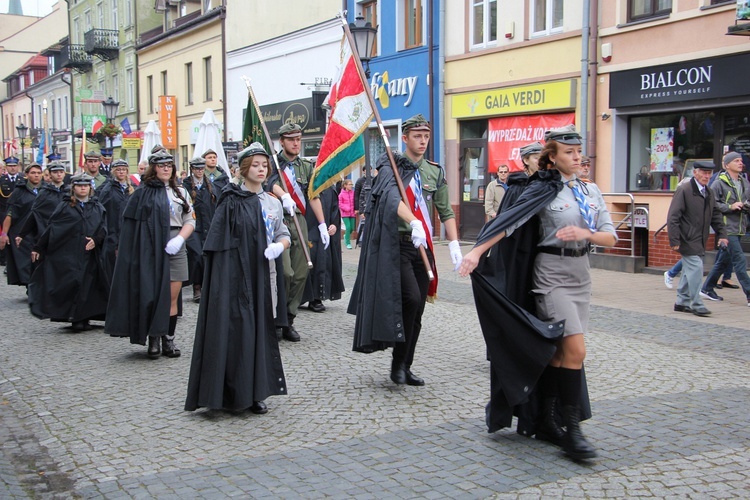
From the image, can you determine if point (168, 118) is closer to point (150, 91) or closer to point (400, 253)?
point (150, 91)

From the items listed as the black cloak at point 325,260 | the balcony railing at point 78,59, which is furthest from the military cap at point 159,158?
the balcony railing at point 78,59

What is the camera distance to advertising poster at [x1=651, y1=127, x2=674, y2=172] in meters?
15.4

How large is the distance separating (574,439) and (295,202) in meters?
5.18

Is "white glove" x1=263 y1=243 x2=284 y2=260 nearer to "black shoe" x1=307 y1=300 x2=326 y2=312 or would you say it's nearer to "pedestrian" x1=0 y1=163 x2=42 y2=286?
"black shoe" x1=307 y1=300 x2=326 y2=312

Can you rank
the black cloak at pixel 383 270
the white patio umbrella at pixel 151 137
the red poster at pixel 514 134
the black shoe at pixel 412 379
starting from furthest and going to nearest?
1. the white patio umbrella at pixel 151 137
2. the red poster at pixel 514 134
3. the black shoe at pixel 412 379
4. the black cloak at pixel 383 270

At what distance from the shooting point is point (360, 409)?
6.06 m

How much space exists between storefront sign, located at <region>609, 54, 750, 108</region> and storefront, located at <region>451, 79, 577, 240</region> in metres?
1.32

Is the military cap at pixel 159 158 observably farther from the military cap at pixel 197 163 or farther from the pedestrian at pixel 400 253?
the military cap at pixel 197 163

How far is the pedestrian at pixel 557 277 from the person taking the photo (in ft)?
15.9

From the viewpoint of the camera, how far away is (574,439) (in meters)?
4.80

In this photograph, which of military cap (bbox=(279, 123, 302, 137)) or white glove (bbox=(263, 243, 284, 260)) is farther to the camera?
military cap (bbox=(279, 123, 302, 137))

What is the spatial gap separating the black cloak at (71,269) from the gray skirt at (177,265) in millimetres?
2255

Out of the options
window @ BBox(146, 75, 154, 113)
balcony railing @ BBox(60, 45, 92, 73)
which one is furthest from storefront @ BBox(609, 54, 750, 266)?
balcony railing @ BBox(60, 45, 92, 73)

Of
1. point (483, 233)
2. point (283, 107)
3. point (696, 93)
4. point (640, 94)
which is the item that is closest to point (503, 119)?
point (640, 94)
